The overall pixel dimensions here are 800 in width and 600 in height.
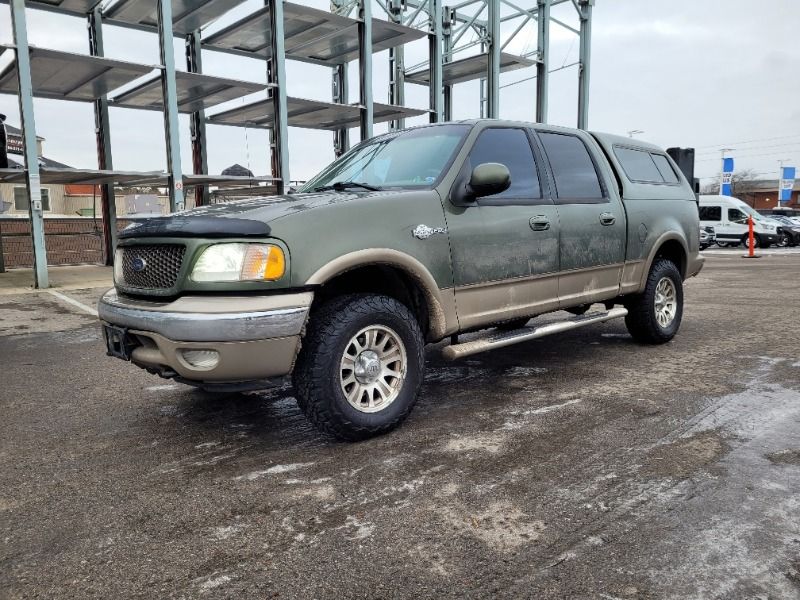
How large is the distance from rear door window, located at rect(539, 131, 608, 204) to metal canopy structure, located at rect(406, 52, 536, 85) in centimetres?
1504

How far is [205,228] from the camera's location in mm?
3121

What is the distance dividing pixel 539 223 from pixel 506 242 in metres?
0.41

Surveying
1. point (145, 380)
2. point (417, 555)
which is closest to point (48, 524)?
point (417, 555)

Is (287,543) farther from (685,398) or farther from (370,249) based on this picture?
(685,398)

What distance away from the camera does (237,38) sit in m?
16.6

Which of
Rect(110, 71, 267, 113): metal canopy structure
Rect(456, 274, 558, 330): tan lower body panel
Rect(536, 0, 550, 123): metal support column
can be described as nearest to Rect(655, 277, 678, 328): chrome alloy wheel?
Rect(456, 274, 558, 330): tan lower body panel

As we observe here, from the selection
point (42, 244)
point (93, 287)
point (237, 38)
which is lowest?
point (93, 287)

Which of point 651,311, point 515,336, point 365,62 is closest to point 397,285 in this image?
point 515,336

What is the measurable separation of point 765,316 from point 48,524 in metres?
7.74

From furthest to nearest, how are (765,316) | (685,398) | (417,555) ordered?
(765,316)
(685,398)
(417,555)

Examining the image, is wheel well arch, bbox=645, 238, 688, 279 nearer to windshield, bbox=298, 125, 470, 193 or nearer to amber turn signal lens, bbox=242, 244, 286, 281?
windshield, bbox=298, 125, 470, 193

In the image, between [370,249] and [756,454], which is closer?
[756,454]

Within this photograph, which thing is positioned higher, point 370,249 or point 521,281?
point 370,249

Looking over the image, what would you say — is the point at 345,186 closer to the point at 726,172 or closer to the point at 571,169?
the point at 571,169
